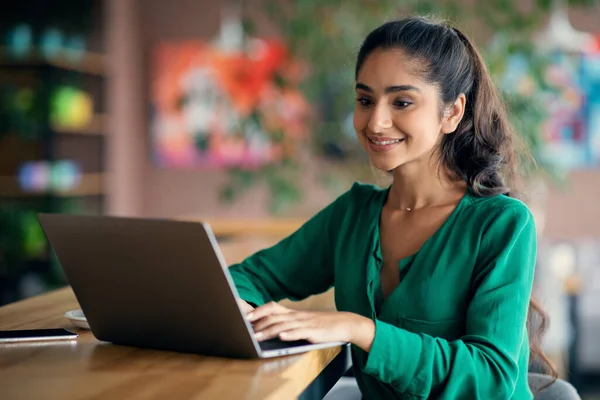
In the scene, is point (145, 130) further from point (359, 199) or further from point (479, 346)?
point (479, 346)

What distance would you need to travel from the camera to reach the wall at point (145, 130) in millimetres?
6488

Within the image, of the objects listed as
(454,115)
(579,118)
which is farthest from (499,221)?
(579,118)

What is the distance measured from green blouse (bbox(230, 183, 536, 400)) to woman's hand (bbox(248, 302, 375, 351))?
22 mm

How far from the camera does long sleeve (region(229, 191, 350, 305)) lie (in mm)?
1750

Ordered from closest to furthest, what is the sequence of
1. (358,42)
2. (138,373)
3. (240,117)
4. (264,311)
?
1. (138,373)
2. (264,311)
3. (358,42)
4. (240,117)

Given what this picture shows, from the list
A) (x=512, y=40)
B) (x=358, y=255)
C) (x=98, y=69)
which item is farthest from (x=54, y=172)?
(x=358, y=255)

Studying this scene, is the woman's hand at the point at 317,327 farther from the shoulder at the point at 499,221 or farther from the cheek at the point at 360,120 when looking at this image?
the cheek at the point at 360,120

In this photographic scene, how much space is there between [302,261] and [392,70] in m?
0.45

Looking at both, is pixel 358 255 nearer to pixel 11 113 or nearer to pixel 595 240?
pixel 11 113

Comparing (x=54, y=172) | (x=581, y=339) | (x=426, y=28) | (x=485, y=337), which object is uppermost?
(x=426, y=28)

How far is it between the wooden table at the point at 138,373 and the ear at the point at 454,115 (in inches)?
18.5

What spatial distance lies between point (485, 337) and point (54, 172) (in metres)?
4.65

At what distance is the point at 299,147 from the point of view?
19.9 feet

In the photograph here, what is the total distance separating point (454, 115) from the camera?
5.33 ft
